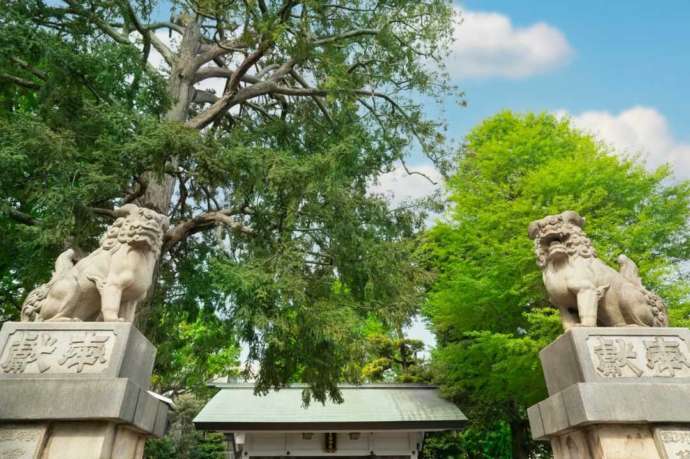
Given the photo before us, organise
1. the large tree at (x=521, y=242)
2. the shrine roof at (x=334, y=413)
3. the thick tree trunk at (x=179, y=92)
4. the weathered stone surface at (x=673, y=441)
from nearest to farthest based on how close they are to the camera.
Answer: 1. the weathered stone surface at (x=673, y=441)
2. the thick tree trunk at (x=179, y=92)
3. the large tree at (x=521, y=242)
4. the shrine roof at (x=334, y=413)

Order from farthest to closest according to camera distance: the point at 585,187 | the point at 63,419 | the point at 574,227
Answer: the point at 585,187 < the point at 574,227 < the point at 63,419

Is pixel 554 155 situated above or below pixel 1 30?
above

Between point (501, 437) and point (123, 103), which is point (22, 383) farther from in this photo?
point (501, 437)

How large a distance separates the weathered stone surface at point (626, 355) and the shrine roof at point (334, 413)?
29.2 feet

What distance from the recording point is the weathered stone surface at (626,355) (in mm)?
4211

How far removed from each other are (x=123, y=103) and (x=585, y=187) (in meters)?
9.96

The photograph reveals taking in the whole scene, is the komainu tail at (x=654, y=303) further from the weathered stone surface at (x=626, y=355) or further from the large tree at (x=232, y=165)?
the large tree at (x=232, y=165)

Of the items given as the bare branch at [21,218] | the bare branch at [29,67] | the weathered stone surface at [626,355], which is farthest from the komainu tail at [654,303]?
the bare branch at [29,67]

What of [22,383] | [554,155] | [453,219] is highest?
[554,155]

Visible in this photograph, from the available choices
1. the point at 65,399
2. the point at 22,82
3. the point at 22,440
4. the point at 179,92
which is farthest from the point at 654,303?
the point at 22,82

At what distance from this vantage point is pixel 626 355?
14.1 ft

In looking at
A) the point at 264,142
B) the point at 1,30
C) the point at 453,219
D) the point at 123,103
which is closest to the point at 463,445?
the point at 453,219

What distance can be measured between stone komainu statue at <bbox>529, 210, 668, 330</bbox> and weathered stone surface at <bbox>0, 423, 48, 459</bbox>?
15.8ft

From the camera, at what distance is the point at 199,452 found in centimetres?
1953
